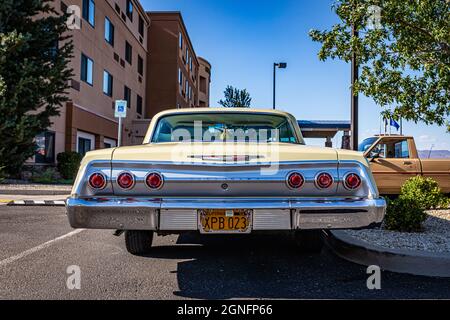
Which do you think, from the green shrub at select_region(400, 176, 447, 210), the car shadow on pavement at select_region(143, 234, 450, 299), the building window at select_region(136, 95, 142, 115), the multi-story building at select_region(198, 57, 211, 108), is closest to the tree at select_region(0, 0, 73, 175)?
the car shadow on pavement at select_region(143, 234, 450, 299)

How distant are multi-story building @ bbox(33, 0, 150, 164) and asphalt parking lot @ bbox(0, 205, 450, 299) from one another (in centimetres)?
1084

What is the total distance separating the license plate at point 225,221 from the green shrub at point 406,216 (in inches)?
128

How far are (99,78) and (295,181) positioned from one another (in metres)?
20.1

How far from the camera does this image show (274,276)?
3980mm

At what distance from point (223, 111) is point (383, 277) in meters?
2.56

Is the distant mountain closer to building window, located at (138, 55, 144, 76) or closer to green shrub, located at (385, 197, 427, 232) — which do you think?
green shrub, located at (385, 197, 427, 232)

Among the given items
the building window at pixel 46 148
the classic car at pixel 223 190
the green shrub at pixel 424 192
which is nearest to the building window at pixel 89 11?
the building window at pixel 46 148

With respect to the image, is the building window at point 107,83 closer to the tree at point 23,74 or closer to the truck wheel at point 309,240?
the tree at point 23,74

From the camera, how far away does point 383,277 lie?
13.0ft

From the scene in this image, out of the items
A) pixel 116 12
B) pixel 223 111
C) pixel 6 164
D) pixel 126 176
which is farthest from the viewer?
pixel 116 12

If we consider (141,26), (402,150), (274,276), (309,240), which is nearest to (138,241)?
(274,276)

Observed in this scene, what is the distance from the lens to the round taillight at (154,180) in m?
3.44

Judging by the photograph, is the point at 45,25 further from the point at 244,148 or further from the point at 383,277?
the point at 383,277

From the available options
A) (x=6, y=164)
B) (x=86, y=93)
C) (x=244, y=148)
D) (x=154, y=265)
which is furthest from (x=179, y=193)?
(x=86, y=93)
